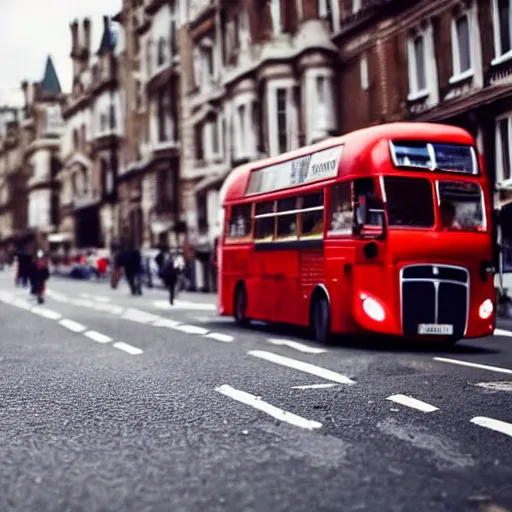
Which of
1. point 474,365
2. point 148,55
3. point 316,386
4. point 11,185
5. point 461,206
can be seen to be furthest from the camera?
point 11,185

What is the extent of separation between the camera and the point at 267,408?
8555mm

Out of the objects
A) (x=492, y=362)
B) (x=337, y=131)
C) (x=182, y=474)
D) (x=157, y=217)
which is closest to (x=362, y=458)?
(x=182, y=474)

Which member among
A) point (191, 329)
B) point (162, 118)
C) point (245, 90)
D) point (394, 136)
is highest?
point (162, 118)

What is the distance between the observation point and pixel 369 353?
46.2ft

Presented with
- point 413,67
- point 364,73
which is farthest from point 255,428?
point 364,73

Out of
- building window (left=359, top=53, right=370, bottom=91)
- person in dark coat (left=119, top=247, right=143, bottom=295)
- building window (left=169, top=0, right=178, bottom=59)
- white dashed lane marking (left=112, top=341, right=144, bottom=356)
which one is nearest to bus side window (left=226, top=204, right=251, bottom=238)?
white dashed lane marking (left=112, top=341, right=144, bottom=356)

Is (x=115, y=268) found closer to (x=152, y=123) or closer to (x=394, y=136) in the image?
(x=152, y=123)

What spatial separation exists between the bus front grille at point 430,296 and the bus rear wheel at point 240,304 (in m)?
5.67

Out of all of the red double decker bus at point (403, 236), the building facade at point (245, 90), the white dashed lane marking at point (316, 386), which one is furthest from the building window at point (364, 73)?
the white dashed lane marking at point (316, 386)

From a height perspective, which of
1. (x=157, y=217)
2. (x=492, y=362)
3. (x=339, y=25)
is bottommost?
(x=492, y=362)

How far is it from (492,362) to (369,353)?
1856 mm

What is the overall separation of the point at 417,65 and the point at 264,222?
11.6m

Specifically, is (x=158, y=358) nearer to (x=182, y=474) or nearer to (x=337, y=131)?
(x=182, y=474)

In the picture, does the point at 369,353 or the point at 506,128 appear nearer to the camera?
the point at 369,353
